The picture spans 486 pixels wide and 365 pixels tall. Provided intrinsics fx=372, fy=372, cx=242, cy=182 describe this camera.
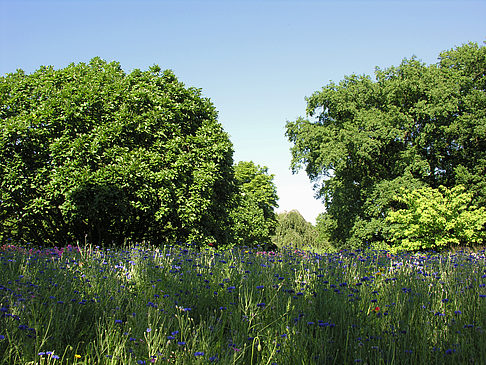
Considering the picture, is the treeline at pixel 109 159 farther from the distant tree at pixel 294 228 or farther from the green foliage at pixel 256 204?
the distant tree at pixel 294 228

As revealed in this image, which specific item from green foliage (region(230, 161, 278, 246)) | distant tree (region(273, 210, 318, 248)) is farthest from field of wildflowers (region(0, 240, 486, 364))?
distant tree (region(273, 210, 318, 248))

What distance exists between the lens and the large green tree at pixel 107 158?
9.48 m

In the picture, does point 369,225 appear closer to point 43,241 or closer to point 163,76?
point 163,76

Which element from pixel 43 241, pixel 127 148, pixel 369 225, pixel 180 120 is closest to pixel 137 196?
pixel 127 148

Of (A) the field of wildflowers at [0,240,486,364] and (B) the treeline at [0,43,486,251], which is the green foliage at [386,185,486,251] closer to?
(B) the treeline at [0,43,486,251]

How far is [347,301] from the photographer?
3475 millimetres

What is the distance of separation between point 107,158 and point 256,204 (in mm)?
22093

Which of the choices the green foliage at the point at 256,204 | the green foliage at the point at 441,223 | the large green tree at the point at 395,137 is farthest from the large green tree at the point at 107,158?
the green foliage at the point at 256,204

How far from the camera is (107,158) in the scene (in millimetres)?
9617

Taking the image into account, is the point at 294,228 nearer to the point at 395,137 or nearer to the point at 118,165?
the point at 395,137

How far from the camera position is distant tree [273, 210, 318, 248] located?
118 ft

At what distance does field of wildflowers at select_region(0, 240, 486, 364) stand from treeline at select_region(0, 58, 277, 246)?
4456mm

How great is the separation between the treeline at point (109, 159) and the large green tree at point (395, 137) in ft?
35.8

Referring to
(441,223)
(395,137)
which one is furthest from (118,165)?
(395,137)
